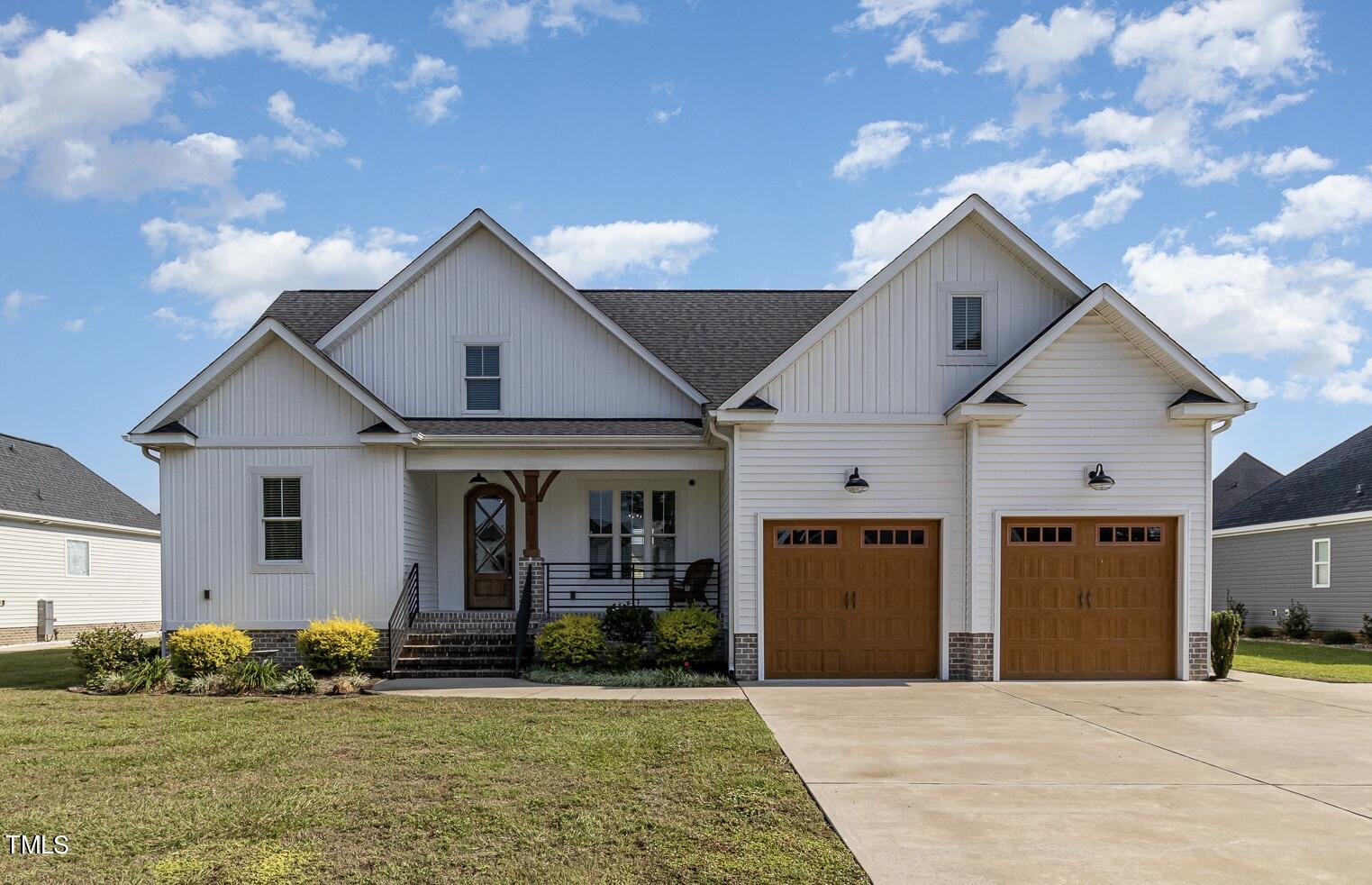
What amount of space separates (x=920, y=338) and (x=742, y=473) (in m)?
3.50

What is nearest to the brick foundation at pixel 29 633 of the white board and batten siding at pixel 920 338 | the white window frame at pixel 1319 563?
the white board and batten siding at pixel 920 338

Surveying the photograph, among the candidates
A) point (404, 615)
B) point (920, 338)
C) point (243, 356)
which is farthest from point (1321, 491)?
point (243, 356)

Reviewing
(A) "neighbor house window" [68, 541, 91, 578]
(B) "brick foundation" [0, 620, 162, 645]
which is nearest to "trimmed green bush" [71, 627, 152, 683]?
(B) "brick foundation" [0, 620, 162, 645]

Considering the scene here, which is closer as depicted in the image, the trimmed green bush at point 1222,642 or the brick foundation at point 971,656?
the brick foundation at point 971,656

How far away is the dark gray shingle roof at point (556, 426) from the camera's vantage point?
16.0m

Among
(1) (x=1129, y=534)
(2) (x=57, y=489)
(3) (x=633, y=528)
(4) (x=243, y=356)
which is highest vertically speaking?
(4) (x=243, y=356)

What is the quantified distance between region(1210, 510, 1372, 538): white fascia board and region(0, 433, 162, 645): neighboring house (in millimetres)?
29292

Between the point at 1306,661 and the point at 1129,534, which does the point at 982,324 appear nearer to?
the point at 1129,534

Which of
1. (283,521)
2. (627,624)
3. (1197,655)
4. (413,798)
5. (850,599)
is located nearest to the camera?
(413,798)

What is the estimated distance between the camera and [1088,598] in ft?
47.3

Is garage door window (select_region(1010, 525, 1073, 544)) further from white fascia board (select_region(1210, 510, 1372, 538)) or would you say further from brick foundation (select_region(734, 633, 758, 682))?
white fascia board (select_region(1210, 510, 1372, 538))

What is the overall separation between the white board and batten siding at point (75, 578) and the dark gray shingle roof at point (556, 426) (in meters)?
15.4

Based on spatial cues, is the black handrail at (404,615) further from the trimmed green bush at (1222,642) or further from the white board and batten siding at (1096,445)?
the trimmed green bush at (1222,642)

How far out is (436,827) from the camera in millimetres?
6344
